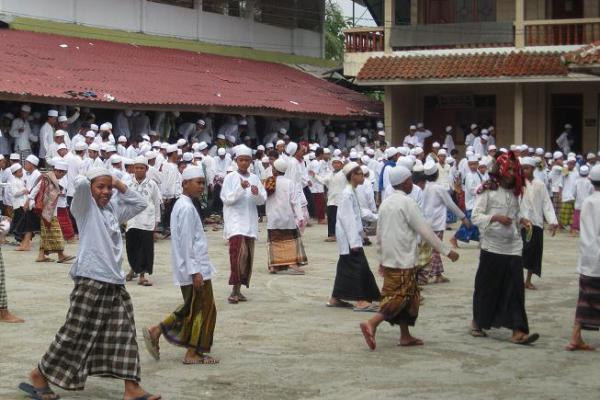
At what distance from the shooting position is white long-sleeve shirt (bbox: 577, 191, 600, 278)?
861 centimetres

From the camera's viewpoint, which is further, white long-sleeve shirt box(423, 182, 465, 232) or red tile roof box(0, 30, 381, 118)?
red tile roof box(0, 30, 381, 118)

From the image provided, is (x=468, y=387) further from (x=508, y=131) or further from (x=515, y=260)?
(x=508, y=131)

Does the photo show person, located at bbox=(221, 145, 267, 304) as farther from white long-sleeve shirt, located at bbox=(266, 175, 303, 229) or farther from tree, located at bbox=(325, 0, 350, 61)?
tree, located at bbox=(325, 0, 350, 61)

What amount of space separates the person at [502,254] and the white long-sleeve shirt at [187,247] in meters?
2.54

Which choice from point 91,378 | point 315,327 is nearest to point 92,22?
point 315,327

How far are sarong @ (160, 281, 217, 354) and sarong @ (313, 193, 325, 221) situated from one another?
14.6 metres

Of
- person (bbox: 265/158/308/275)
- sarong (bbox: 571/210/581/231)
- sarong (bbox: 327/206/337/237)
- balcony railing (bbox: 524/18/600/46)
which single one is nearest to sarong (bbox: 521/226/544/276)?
person (bbox: 265/158/308/275)

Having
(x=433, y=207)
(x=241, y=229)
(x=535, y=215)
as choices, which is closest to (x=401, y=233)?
(x=241, y=229)

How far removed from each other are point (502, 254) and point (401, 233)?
0.98 metres

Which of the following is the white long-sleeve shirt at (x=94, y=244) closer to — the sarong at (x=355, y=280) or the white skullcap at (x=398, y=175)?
the white skullcap at (x=398, y=175)

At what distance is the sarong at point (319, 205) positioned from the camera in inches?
894

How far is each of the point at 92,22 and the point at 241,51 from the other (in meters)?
6.52

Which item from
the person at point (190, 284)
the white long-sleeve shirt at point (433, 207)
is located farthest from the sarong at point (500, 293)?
the white long-sleeve shirt at point (433, 207)

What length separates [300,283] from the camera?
→ 12812mm
